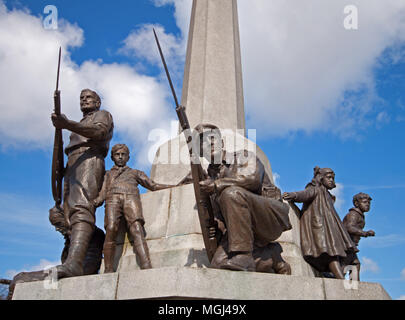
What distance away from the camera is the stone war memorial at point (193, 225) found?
15.0ft

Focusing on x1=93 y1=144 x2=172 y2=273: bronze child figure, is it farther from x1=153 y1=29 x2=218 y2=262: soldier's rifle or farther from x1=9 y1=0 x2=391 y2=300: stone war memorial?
x1=153 y1=29 x2=218 y2=262: soldier's rifle

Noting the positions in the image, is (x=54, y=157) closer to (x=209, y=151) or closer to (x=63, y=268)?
(x=63, y=268)

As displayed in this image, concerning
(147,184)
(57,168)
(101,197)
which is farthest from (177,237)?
(57,168)

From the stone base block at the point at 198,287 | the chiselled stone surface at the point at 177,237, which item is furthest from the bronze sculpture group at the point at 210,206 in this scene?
the stone base block at the point at 198,287

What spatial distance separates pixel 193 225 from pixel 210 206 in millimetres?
741

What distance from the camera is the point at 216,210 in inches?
221

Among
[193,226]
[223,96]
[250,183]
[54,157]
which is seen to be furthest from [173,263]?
[223,96]

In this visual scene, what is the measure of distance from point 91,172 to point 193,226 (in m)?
1.92

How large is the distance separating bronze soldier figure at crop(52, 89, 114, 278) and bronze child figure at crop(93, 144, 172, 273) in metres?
0.18

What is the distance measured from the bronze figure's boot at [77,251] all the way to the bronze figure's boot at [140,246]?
2.26 ft

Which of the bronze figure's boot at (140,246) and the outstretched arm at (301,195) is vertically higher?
the outstretched arm at (301,195)

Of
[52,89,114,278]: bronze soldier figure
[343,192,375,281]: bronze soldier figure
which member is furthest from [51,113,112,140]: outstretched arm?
[343,192,375,281]: bronze soldier figure

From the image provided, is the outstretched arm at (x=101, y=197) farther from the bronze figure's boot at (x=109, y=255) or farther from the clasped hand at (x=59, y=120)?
the clasped hand at (x=59, y=120)

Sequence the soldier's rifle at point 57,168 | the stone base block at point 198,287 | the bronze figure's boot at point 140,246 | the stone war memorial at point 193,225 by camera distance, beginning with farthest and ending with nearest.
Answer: the soldier's rifle at point 57,168 → the bronze figure's boot at point 140,246 → the stone war memorial at point 193,225 → the stone base block at point 198,287
